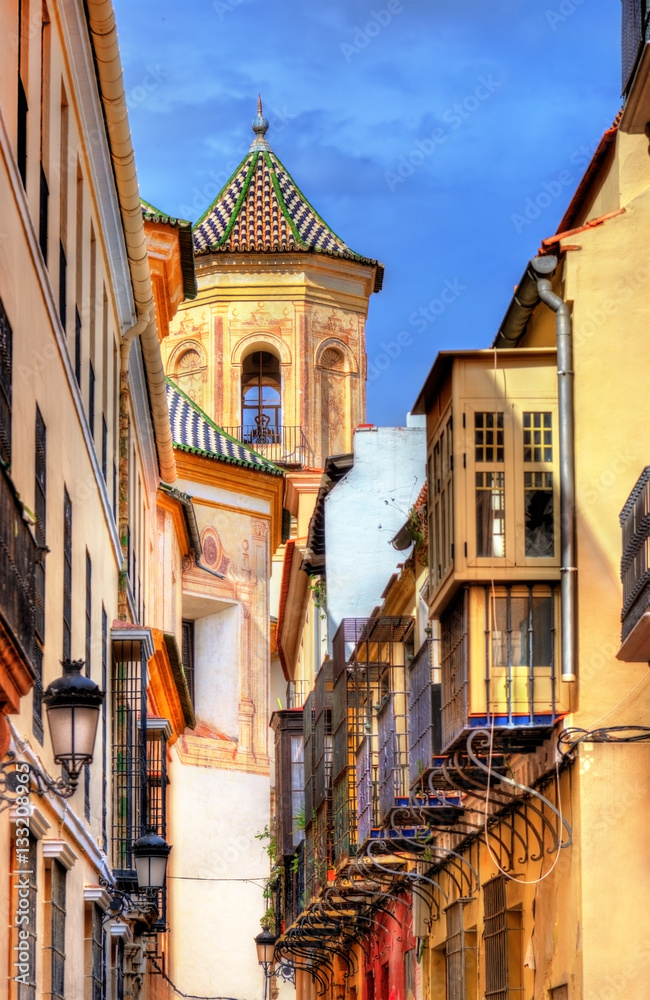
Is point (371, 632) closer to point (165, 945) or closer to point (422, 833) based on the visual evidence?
point (422, 833)

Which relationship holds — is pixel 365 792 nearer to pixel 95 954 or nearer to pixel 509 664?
pixel 95 954

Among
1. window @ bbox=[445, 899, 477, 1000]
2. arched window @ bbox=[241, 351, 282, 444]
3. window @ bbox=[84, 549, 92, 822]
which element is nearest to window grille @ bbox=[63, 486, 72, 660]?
window @ bbox=[84, 549, 92, 822]

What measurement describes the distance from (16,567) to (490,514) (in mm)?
5763

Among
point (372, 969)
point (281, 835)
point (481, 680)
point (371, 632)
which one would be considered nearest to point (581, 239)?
point (481, 680)

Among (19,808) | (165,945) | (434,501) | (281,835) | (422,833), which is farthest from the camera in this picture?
(165,945)

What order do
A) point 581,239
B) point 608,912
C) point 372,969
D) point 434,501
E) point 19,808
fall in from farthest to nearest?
point 372,969, point 434,501, point 581,239, point 608,912, point 19,808

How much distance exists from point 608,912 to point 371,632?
25.8 feet

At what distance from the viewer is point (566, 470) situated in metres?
14.4

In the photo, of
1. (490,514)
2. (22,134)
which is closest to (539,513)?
(490,514)

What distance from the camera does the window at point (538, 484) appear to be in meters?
14.5

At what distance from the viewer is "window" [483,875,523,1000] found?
53.1ft

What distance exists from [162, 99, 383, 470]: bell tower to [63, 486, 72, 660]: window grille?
2969cm

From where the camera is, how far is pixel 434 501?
16.0 meters

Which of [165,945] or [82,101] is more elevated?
[82,101]
